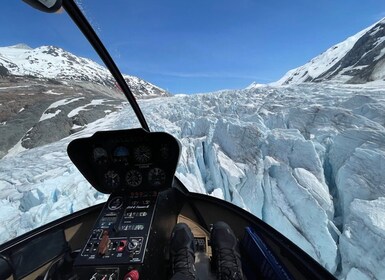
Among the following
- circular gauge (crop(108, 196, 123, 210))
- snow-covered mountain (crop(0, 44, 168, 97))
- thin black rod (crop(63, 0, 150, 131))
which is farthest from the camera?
snow-covered mountain (crop(0, 44, 168, 97))

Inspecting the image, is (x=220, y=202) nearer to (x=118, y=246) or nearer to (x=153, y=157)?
(x=153, y=157)

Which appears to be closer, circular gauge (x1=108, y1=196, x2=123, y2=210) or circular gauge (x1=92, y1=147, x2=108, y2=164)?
circular gauge (x1=108, y1=196, x2=123, y2=210)

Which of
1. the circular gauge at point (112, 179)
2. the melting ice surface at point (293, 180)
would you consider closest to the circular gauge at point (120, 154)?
the circular gauge at point (112, 179)

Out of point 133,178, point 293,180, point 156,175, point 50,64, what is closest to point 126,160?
point 133,178

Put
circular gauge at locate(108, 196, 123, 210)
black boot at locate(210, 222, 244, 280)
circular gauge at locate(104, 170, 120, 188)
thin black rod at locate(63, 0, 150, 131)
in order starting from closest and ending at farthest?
thin black rod at locate(63, 0, 150, 131) < black boot at locate(210, 222, 244, 280) < circular gauge at locate(108, 196, 123, 210) < circular gauge at locate(104, 170, 120, 188)

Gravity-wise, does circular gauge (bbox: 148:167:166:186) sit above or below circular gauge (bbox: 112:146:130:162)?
below

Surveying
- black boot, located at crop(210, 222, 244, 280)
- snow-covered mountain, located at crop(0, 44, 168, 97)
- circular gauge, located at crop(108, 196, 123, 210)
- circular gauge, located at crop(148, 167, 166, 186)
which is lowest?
black boot, located at crop(210, 222, 244, 280)

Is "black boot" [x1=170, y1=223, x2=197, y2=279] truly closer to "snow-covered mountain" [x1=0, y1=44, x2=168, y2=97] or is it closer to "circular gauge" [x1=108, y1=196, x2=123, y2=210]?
"circular gauge" [x1=108, y1=196, x2=123, y2=210]

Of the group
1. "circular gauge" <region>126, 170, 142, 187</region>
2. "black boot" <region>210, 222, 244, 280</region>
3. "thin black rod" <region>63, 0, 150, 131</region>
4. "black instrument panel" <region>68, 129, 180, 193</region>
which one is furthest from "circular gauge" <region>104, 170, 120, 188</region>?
"black boot" <region>210, 222, 244, 280</region>
